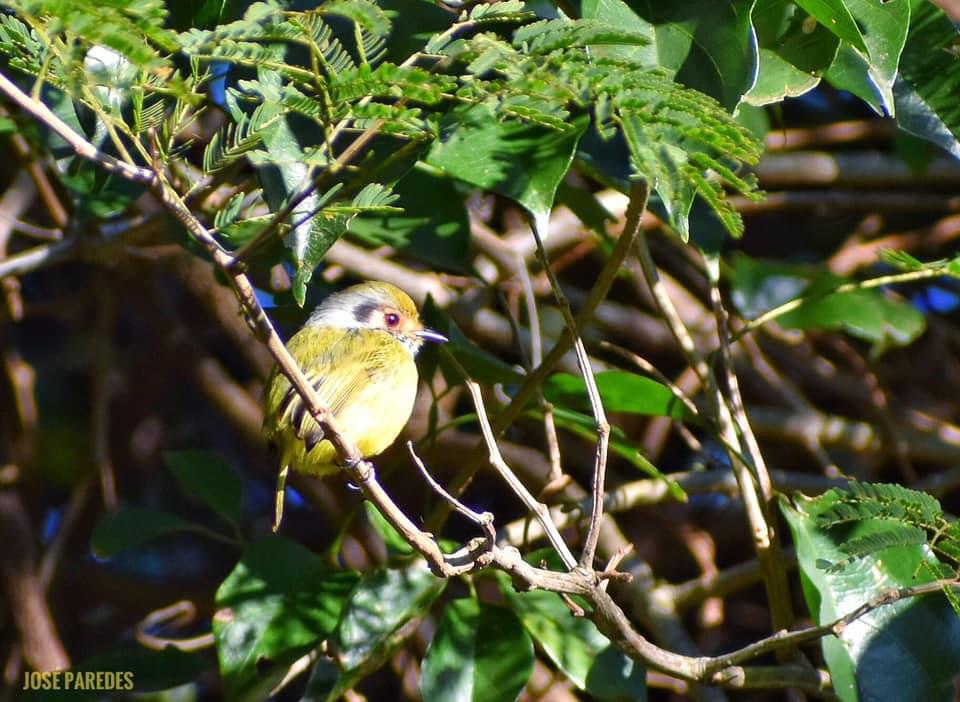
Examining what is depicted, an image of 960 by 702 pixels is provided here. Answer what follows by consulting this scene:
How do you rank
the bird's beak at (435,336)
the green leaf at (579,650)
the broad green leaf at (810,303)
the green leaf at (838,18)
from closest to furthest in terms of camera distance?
the green leaf at (838,18) → the green leaf at (579,650) → the bird's beak at (435,336) → the broad green leaf at (810,303)

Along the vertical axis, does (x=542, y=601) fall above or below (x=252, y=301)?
below

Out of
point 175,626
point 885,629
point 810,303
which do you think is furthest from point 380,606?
point 175,626

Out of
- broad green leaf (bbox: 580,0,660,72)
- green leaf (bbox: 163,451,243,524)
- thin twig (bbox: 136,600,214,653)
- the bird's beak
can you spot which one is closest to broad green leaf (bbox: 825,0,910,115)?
broad green leaf (bbox: 580,0,660,72)

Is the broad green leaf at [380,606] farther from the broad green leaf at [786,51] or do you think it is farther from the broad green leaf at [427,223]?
the broad green leaf at [786,51]

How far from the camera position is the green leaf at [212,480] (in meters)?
2.95

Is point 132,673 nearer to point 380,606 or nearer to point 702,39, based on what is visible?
point 380,606

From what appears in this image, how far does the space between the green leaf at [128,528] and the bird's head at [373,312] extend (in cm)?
67

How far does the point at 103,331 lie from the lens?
13.5ft

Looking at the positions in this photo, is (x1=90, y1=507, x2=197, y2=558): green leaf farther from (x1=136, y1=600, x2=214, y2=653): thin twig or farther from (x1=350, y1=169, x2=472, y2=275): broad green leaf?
(x1=350, y1=169, x2=472, y2=275): broad green leaf

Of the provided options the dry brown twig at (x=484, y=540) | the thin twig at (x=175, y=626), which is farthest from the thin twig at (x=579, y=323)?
the thin twig at (x=175, y=626)

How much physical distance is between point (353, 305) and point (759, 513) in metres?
1.26

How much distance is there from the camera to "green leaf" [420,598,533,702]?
2354 mm

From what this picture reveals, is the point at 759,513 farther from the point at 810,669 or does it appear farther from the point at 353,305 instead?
the point at 353,305

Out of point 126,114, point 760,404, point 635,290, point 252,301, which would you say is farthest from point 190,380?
point 252,301
